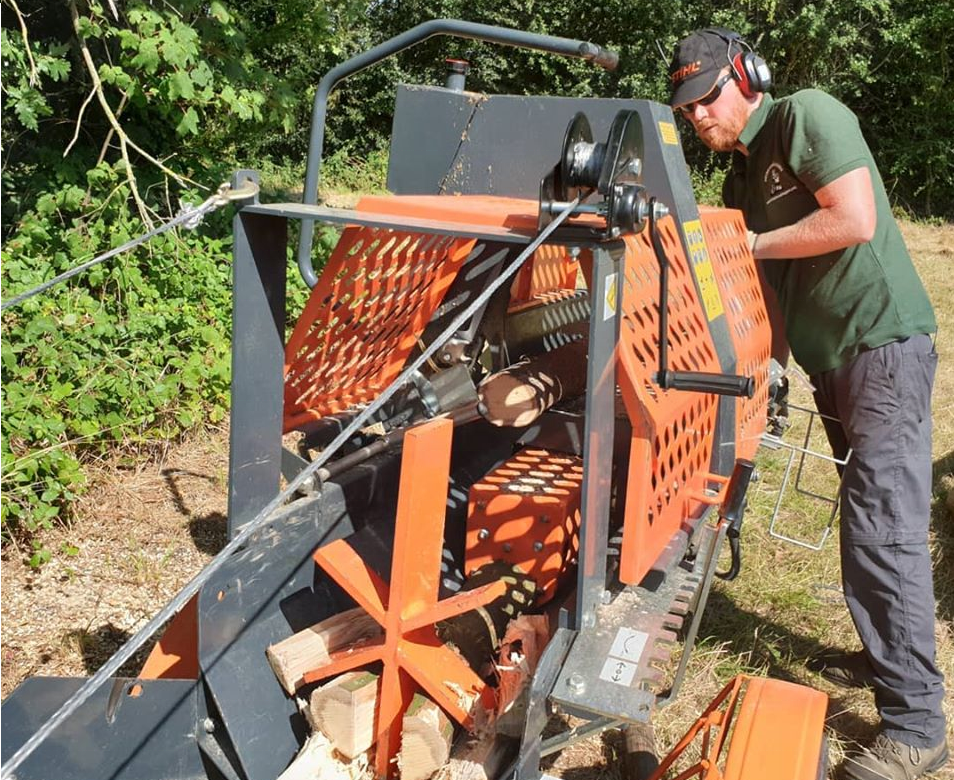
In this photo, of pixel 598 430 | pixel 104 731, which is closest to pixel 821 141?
pixel 598 430

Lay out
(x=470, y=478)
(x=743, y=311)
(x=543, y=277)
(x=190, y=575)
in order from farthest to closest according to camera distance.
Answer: (x=190, y=575), (x=543, y=277), (x=743, y=311), (x=470, y=478)

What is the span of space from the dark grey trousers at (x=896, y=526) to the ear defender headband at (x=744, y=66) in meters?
0.94

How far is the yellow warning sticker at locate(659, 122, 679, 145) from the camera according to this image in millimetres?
2783

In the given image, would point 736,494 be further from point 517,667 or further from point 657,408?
point 517,667

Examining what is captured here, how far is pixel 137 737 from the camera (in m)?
2.24

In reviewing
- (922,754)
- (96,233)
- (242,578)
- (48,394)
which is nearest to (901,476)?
(922,754)

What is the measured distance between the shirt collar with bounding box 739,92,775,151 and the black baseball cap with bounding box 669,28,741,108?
0.23m

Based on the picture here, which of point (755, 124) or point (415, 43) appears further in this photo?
point (755, 124)

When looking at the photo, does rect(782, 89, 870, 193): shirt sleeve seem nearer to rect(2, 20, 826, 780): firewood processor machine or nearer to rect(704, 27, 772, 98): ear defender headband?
rect(704, 27, 772, 98): ear defender headband

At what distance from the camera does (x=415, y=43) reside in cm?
267

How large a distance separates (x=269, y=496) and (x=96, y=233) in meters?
3.93

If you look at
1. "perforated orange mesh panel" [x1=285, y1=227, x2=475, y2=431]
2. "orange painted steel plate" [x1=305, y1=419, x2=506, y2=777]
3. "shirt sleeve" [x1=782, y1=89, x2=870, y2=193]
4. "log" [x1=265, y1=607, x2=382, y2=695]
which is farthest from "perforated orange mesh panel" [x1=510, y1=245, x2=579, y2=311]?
"log" [x1=265, y1=607, x2=382, y2=695]

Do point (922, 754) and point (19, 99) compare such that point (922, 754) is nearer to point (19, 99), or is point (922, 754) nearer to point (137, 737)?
point (137, 737)

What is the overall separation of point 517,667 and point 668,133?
5.22 feet
